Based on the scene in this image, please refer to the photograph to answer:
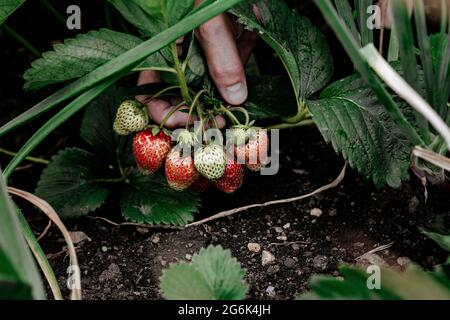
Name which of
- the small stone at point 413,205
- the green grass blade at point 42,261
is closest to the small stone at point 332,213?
the small stone at point 413,205

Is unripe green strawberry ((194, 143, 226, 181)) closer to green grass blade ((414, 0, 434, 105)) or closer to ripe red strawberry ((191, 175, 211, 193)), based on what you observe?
ripe red strawberry ((191, 175, 211, 193))

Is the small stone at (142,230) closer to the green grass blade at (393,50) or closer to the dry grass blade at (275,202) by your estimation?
the dry grass blade at (275,202)

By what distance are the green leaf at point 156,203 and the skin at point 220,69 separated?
113 millimetres

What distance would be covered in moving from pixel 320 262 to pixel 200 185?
214mm

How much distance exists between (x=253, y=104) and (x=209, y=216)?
194 millimetres

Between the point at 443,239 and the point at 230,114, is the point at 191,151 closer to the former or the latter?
the point at 230,114

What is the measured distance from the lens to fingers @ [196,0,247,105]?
0.89 meters

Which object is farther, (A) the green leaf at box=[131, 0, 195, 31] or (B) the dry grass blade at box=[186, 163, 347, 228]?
(B) the dry grass blade at box=[186, 163, 347, 228]

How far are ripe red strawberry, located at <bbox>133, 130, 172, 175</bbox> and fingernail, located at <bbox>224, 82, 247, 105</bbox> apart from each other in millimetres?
Result: 108

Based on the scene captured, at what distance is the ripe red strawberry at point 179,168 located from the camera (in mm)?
872

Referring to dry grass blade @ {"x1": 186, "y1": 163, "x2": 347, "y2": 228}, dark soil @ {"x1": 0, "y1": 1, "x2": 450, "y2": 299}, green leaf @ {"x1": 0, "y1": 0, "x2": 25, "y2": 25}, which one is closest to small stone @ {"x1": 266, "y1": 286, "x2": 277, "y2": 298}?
dark soil @ {"x1": 0, "y1": 1, "x2": 450, "y2": 299}

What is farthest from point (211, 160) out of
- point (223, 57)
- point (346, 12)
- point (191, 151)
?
point (346, 12)

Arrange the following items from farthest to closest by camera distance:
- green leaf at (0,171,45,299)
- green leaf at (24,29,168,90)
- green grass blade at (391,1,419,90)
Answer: green leaf at (24,29,168,90)
green grass blade at (391,1,419,90)
green leaf at (0,171,45,299)

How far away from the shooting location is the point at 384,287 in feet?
1.98
